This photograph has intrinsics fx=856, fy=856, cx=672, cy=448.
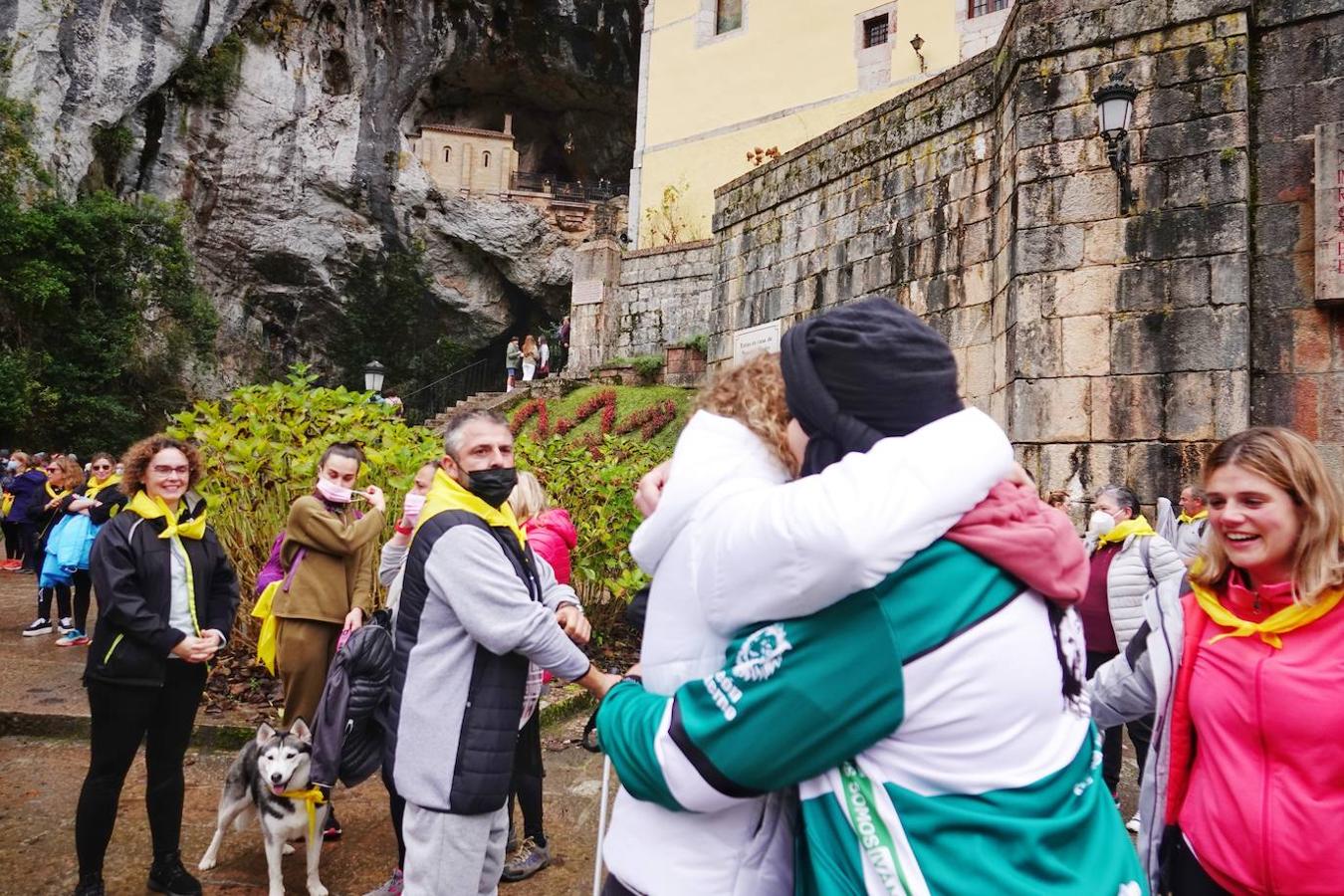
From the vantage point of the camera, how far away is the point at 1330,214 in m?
6.33

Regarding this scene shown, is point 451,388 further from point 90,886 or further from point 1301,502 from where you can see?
point 1301,502

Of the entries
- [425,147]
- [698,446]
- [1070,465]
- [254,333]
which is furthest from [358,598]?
[425,147]

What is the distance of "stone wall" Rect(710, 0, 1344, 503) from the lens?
6.55m

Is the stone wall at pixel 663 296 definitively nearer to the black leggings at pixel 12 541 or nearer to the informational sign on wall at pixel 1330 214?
the black leggings at pixel 12 541

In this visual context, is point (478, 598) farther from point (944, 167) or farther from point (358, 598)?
point (944, 167)

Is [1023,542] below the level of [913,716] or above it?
above

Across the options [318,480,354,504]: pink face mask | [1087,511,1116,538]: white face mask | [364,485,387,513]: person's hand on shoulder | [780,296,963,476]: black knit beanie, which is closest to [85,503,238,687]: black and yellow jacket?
[318,480,354,504]: pink face mask

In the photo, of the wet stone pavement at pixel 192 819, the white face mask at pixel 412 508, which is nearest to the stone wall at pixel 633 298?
the wet stone pavement at pixel 192 819

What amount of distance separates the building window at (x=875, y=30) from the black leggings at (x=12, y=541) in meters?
19.2

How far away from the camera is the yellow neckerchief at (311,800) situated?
336cm

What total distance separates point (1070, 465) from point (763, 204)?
6.52 meters


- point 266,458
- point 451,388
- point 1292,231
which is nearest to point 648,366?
point 266,458

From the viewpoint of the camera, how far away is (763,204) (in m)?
12.1

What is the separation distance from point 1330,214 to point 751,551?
284 inches
